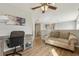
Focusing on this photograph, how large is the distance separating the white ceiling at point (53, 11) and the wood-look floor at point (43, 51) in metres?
0.40

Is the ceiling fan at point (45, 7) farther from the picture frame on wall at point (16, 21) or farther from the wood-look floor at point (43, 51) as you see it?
the wood-look floor at point (43, 51)

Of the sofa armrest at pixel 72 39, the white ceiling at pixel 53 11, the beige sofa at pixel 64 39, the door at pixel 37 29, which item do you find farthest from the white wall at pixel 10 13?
the sofa armrest at pixel 72 39

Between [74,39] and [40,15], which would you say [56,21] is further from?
[74,39]

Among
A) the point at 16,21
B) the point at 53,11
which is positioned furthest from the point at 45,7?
the point at 16,21

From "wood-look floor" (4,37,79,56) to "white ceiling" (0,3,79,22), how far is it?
0.40m

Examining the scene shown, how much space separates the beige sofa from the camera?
1.51 metres

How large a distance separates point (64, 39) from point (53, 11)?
52cm

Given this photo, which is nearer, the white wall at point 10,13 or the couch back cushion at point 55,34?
the white wall at point 10,13

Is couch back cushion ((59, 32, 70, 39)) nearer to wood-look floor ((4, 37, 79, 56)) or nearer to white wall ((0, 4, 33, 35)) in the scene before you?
Answer: wood-look floor ((4, 37, 79, 56))

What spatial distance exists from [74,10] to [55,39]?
59 cm

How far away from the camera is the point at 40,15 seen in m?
1.53

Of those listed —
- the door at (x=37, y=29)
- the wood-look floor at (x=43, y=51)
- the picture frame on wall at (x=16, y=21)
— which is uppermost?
the picture frame on wall at (x=16, y=21)

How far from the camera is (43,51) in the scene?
5.05 feet

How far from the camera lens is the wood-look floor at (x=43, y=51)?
1.52m
